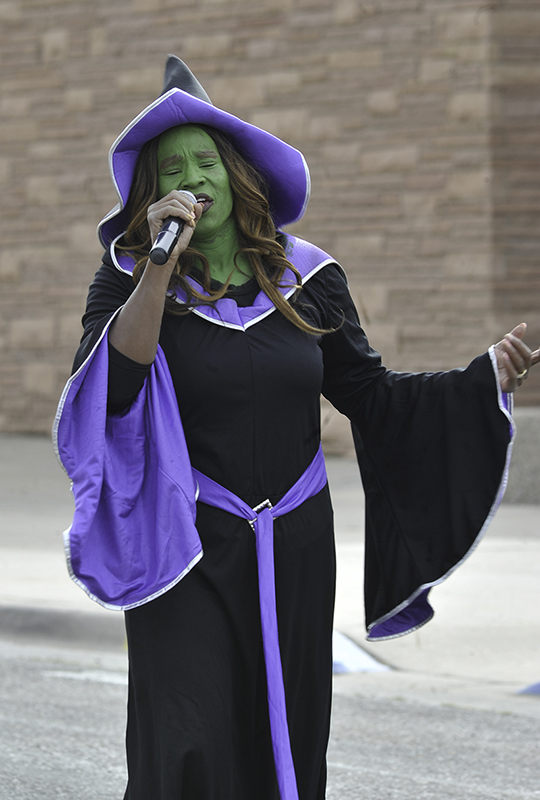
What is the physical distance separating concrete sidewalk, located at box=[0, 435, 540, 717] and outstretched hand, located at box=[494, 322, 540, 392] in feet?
8.15

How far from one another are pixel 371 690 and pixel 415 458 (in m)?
2.55

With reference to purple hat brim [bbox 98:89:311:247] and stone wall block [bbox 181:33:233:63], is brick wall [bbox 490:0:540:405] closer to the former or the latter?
stone wall block [bbox 181:33:233:63]

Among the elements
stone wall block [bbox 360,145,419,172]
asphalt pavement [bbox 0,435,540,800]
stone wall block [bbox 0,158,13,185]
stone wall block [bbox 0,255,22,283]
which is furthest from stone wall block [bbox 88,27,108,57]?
asphalt pavement [bbox 0,435,540,800]

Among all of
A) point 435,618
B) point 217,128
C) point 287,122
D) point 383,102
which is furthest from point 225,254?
point 287,122

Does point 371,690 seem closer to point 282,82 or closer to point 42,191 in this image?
point 282,82

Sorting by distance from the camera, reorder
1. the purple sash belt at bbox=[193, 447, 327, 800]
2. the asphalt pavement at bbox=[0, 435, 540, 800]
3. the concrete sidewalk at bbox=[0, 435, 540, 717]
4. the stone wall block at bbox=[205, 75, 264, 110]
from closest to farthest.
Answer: the purple sash belt at bbox=[193, 447, 327, 800] → the asphalt pavement at bbox=[0, 435, 540, 800] → the concrete sidewalk at bbox=[0, 435, 540, 717] → the stone wall block at bbox=[205, 75, 264, 110]

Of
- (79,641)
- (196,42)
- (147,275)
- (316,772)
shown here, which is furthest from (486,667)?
(196,42)

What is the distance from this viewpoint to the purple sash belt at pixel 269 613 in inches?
103

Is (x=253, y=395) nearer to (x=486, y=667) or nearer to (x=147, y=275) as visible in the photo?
(x=147, y=275)

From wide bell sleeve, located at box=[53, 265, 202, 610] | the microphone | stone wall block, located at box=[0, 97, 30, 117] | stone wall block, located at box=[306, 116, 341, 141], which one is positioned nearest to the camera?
the microphone

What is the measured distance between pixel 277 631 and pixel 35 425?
10174 mm

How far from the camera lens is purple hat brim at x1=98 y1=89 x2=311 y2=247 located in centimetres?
274

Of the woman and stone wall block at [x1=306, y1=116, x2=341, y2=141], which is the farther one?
stone wall block at [x1=306, y1=116, x2=341, y2=141]

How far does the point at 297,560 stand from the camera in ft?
8.88
